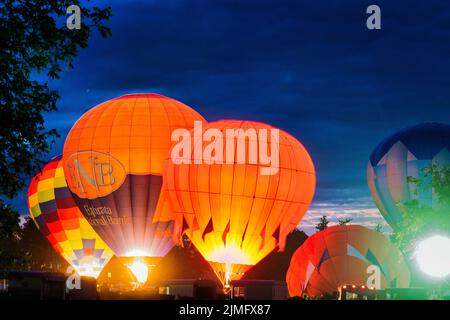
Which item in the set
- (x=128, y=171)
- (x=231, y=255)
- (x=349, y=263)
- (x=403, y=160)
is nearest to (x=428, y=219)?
(x=349, y=263)

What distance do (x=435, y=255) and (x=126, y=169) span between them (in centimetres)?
1999

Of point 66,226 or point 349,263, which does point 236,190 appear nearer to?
point 349,263

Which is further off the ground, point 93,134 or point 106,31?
point 93,134

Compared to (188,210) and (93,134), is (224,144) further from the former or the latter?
(93,134)

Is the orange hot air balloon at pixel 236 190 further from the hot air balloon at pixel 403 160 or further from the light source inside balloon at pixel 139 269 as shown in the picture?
the hot air balloon at pixel 403 160

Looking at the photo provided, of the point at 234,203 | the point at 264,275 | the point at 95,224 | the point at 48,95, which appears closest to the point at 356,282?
the point at 234,203

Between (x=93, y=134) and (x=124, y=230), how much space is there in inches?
205

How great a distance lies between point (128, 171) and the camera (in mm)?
40844

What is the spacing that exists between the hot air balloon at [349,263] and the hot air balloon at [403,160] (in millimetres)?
4788

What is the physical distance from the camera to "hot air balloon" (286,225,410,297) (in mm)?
36094

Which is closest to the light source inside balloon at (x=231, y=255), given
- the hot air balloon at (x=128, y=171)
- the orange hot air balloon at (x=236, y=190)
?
the orange hot air balloon at (x=236, y=190)

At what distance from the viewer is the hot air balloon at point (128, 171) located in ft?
134

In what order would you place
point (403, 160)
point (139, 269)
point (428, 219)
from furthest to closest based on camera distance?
point (403, 160) < point (139, 269) < point (428, 219)

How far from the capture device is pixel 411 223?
83.9 feet
